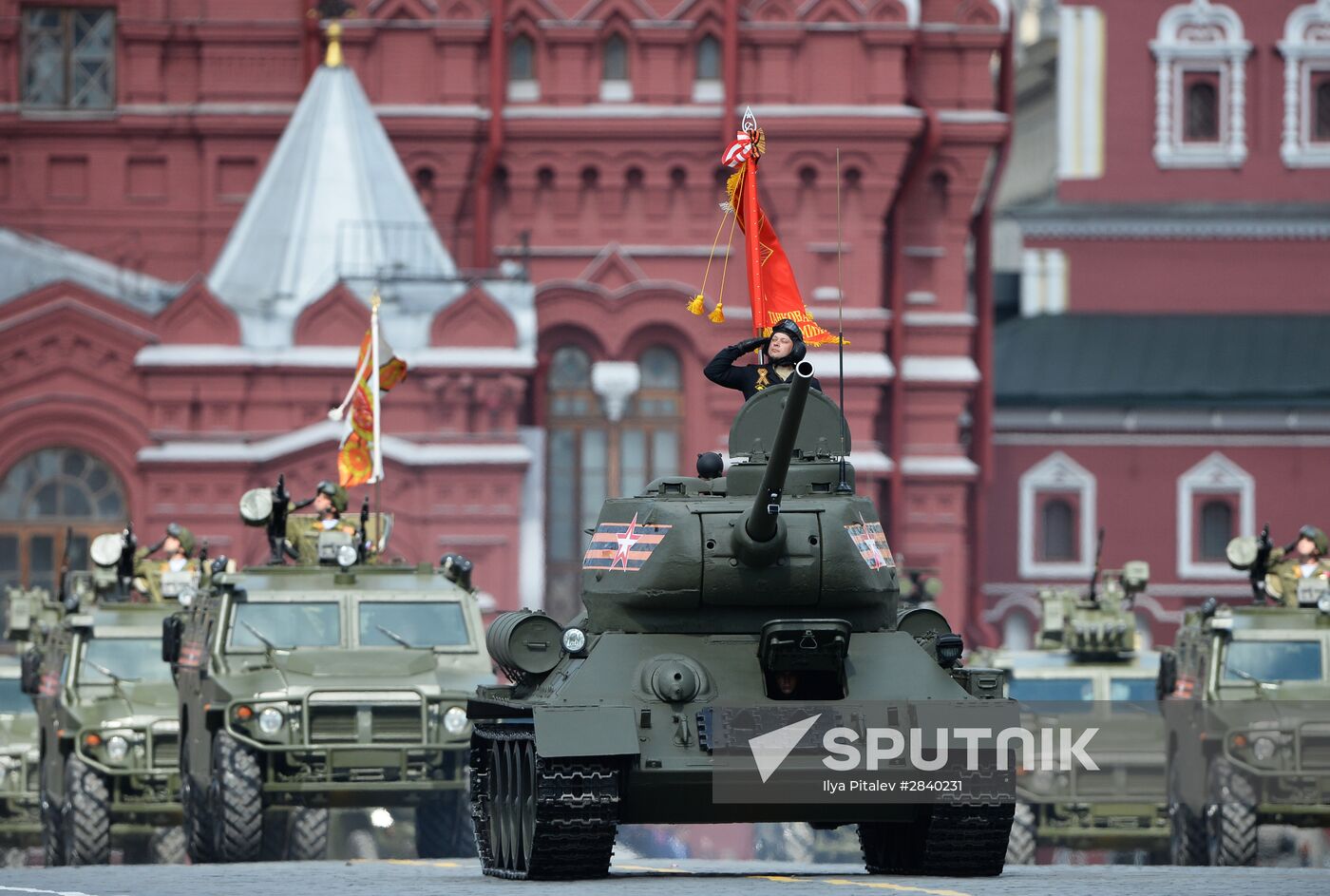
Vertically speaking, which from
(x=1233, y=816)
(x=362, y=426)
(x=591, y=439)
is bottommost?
(x=1233, y=816)

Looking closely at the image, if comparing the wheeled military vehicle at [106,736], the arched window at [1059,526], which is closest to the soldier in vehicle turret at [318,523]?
the wheeled military vehicle at [106,736]

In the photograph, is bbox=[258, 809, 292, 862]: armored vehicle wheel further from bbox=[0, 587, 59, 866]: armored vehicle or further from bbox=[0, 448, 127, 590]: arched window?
bbox=[0, 448, 127, 590]: arched window

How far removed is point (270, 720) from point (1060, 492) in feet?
102

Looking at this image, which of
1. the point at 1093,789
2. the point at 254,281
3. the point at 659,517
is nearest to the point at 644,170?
the point at 254,281

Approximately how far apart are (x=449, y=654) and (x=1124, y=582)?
923 cm

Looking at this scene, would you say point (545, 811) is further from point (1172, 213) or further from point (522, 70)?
point (1172, 213)

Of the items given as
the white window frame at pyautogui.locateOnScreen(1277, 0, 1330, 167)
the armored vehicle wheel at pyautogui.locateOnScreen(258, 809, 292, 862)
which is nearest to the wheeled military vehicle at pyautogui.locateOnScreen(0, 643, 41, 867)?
the armored vehicle wheel at pyautogui.locateOnScreen(258, 809, 292, 862)

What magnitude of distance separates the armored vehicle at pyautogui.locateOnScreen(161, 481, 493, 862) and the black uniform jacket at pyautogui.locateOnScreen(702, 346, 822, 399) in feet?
14.6

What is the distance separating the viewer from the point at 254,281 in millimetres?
41344

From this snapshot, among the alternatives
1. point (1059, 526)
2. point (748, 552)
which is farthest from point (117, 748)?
point (1059, 526)

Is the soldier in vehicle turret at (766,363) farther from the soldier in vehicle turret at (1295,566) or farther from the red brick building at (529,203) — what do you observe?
the red brick building at (529,203)

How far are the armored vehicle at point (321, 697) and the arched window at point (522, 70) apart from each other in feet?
70.6

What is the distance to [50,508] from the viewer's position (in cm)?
4103

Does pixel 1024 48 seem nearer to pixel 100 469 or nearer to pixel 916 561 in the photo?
pixel 916 561
